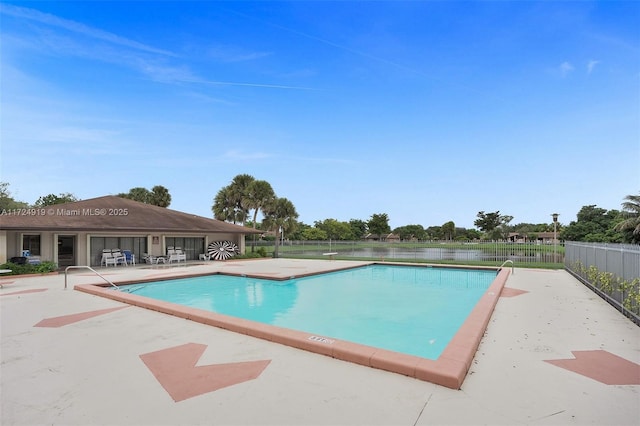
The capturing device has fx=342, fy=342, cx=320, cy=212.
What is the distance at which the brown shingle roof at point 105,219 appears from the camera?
14781 millimetres

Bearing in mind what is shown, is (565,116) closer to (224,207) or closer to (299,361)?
(299,361)

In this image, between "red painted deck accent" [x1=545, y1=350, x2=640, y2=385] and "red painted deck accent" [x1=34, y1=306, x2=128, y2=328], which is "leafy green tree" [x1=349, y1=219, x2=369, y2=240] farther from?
"red painted deck accent" [x1=545, y1=350, x2=640, y2=385]

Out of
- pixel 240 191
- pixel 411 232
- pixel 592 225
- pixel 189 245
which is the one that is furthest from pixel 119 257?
pixel 411 232

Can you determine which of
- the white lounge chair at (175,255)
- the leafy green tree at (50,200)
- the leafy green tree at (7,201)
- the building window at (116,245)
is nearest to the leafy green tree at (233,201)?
the white lounge chair at (175,255)

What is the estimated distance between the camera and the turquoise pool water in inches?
264

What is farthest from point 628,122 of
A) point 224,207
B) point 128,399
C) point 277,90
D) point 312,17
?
point 224,207

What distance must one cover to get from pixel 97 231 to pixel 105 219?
161cm

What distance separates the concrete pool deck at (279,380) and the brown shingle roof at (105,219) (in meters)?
11.1

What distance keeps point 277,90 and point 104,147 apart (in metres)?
11.0

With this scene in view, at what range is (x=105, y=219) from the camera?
57.7 feet

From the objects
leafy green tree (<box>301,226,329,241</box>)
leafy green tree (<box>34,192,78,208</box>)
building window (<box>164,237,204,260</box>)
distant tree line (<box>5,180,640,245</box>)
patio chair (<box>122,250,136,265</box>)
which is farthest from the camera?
leafy green tree (<box>301,226,329,241</box>)

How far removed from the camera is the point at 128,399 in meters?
3.04

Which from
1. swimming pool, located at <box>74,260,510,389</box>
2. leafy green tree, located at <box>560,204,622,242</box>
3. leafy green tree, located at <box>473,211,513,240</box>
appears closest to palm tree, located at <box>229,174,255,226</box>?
swimming pool, located at <box>74,260,510,389</box>

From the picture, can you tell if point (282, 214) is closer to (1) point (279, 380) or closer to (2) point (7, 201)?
(1) point (279, 380)
